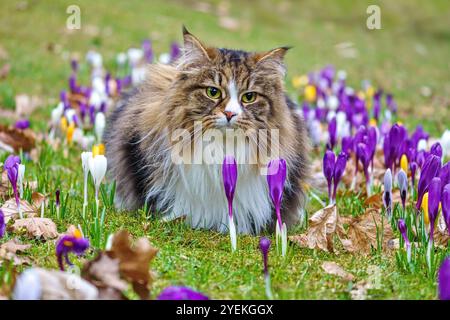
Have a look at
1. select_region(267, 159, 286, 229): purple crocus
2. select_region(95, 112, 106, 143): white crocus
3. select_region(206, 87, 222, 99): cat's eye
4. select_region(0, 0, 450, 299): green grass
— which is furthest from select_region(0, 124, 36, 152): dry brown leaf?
select_region(267, 159, 286, 229): purple crocus

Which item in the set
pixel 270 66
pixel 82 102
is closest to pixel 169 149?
pixel 270 66

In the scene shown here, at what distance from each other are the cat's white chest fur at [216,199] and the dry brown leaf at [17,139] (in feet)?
8.33

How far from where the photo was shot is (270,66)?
500 cm

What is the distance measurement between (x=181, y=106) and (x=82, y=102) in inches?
138

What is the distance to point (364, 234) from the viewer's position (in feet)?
15.1

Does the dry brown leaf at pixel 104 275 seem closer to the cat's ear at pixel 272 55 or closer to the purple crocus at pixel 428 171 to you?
the purple crocus at pixel 428 171

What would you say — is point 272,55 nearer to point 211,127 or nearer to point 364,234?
point 211,127

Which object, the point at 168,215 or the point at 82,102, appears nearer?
the point at 168,215

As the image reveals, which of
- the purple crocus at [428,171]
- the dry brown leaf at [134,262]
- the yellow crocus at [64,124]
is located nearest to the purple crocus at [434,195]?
the purple crocus at [428,171]

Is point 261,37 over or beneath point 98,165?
over

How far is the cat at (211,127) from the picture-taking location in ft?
15.6

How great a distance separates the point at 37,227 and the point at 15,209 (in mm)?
441

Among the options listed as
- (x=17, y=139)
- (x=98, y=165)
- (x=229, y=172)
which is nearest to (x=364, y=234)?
(x=229, y=172)

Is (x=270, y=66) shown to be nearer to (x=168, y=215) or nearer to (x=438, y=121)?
(x=168, y=215)
